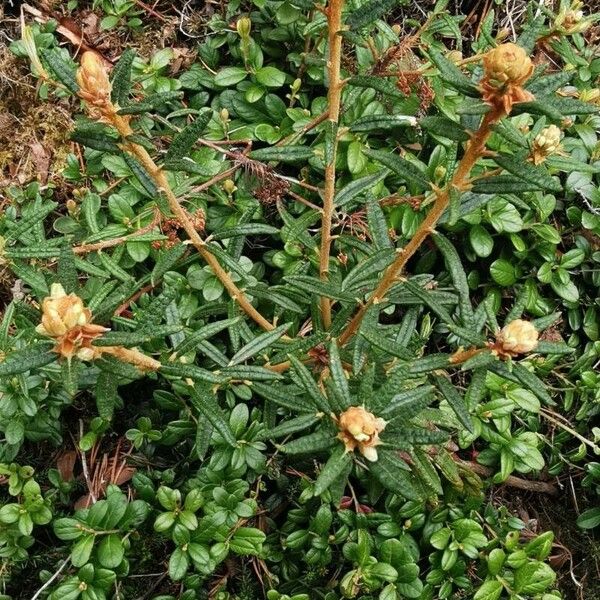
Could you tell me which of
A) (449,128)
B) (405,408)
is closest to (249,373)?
(405,408)

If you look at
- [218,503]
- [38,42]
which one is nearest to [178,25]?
[38,42]

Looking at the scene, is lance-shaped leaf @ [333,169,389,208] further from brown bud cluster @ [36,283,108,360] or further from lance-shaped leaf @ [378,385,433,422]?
brown bud cluster @ [36,283,108,360]

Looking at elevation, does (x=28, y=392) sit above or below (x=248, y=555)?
above

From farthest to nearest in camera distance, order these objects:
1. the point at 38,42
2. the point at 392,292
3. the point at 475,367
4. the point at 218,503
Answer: the point at 38,42 → the point at 218,503 → the point at 392,292 → the point at 475,367

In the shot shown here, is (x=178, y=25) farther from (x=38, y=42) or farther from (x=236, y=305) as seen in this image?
(x=236, y=305)

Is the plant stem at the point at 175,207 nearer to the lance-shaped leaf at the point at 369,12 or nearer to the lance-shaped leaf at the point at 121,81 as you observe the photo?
Answer: the lance-shaped leaf at the point at 121,81

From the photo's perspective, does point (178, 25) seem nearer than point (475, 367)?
No

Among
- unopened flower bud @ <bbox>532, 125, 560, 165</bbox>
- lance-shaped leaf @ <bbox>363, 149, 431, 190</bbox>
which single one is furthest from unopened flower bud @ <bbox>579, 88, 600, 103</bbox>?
lance-shaped leaf @ <bbox>363, 149, 431, 190</bbox>
